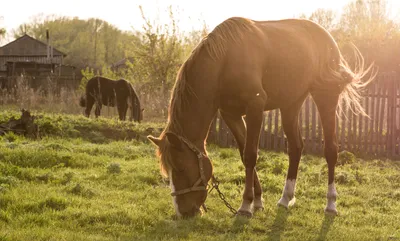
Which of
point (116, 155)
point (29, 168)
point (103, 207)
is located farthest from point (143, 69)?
point (103, 207)

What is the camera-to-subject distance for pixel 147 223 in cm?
463

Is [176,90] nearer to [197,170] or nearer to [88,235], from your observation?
[197,170]

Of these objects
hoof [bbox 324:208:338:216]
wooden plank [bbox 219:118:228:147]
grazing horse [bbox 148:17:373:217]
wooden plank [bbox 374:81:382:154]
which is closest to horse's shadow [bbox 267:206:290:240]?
grazing horse [bbox 148:17:373:217]

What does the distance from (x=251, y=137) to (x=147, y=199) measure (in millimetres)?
1624

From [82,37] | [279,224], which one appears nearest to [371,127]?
A: [279,224]

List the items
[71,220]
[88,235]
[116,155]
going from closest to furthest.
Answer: [88,235] → [71,220] → [116,155]

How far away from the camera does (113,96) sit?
57.0ft

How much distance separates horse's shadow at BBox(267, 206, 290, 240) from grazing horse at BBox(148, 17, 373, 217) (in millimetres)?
224

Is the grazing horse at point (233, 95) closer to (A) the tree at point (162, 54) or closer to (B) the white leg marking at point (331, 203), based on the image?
(B) the white leg marking at point (331, 203)

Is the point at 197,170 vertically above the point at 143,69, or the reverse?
the point at 143,69

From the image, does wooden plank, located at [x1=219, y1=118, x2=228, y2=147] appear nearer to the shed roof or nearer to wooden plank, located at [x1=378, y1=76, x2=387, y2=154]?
wooden plank, located at [x1=378, y1=76, x2=387, y2=154]

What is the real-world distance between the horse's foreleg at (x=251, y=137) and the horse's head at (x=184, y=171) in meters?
0.46

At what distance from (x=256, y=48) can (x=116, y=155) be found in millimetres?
4713

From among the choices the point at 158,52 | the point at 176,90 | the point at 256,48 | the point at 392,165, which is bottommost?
the point at 392,165
